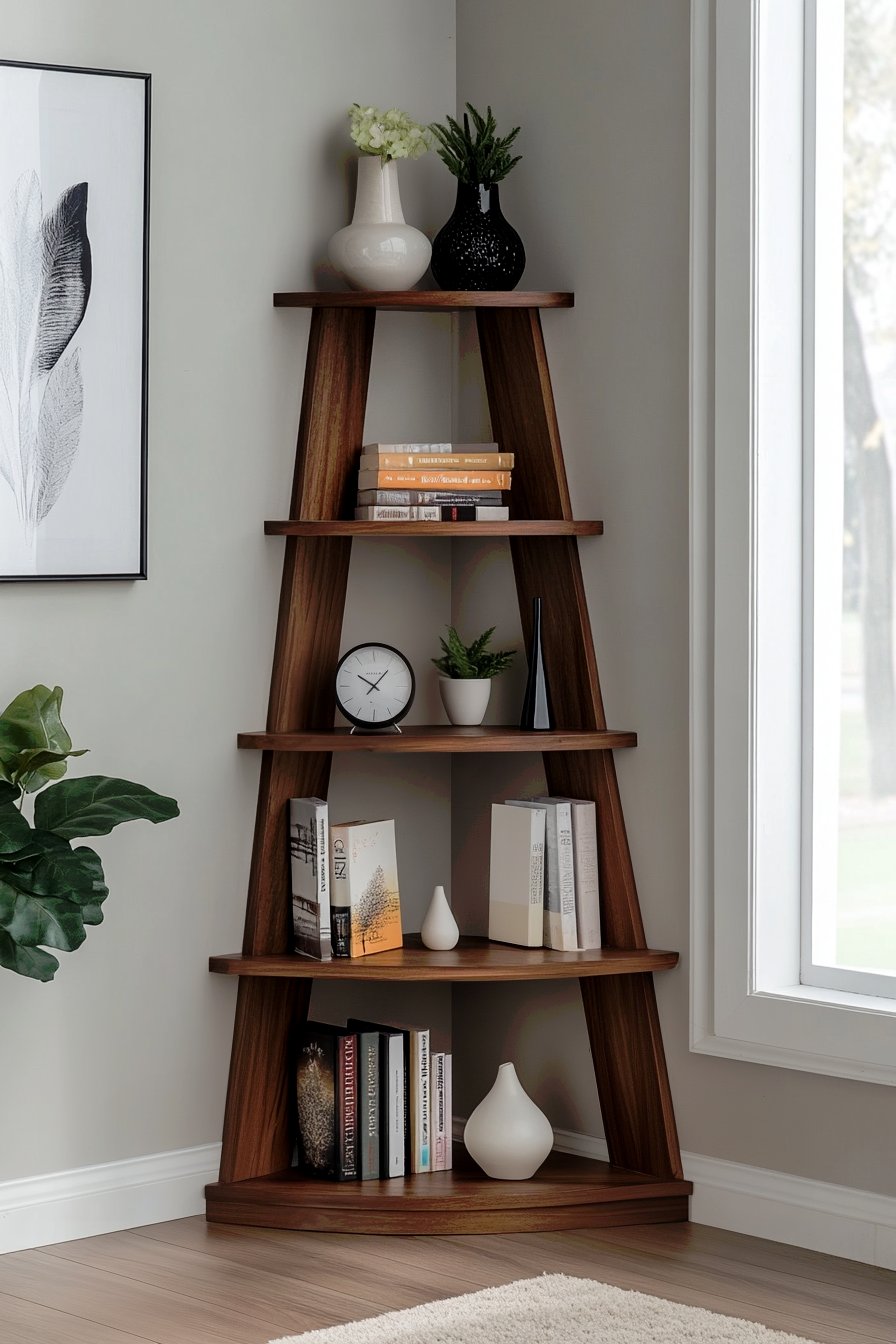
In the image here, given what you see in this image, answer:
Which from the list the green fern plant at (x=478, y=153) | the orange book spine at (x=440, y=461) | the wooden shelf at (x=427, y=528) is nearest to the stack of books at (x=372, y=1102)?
the wooden shelf at (x=427, y=528)

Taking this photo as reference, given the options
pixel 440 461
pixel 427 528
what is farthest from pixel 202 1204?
pixel 440 461

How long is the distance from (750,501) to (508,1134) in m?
1.21

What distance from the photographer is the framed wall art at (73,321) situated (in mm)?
2871

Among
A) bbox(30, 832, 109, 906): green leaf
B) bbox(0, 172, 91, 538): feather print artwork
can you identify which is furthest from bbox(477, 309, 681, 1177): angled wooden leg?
bbox(30, 832, 109, 906): green leaf

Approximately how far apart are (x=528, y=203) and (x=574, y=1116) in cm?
180

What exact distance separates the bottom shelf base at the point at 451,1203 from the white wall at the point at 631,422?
6.0 inches

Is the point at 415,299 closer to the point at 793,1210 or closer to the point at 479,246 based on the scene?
the point at 479,246

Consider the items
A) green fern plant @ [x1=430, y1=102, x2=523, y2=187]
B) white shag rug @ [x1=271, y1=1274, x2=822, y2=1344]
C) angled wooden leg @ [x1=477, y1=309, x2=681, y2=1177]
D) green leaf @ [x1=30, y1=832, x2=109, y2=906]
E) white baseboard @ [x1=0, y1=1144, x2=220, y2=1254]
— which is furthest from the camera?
green fern plant @ [x1=430, y1=102, x2=523, y2=187]

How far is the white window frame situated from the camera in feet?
9.61

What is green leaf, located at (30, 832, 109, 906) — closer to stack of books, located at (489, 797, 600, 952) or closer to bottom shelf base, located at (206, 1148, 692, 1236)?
bottom shelf base, located at (206, 1148, 692, 1236)

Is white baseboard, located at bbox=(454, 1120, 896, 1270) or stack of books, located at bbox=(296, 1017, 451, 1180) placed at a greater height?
stack of books, located at bbox=(296, 1017, 451, 1180)

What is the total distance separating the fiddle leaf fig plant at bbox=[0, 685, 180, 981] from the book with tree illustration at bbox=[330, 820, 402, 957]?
453mm

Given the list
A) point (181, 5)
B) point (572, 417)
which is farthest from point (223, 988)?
point (181, 5)

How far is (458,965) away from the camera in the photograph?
120 inches
